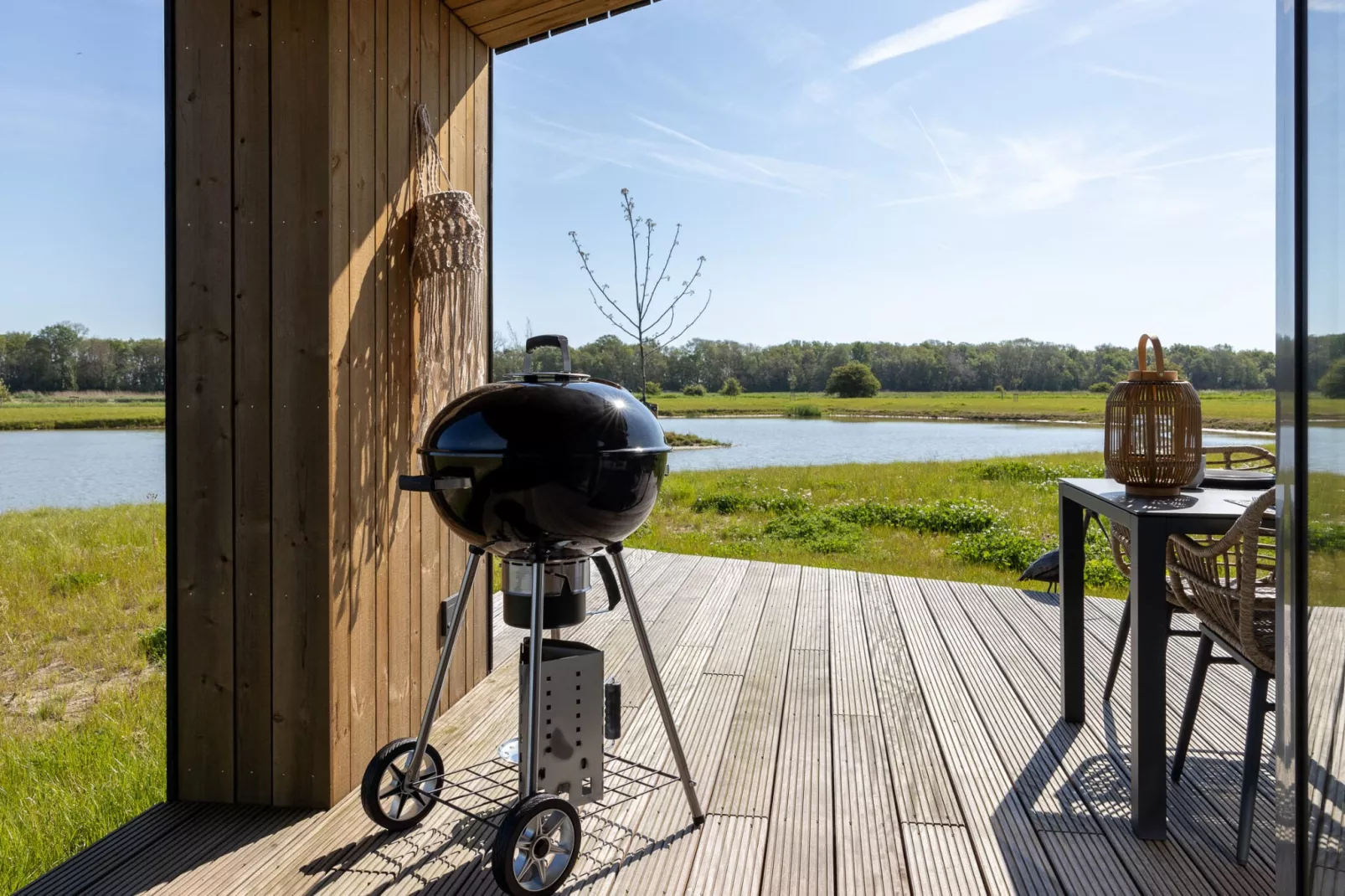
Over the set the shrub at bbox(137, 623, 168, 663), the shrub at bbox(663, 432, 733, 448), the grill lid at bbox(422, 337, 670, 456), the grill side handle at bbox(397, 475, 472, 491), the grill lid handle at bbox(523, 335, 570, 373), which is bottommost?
the shrub at bbox(137, 623, 168, 663)

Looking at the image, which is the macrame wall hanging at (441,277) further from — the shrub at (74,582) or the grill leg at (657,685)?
the shrub at (74,582)

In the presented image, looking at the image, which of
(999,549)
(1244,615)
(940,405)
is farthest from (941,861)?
(940,405)

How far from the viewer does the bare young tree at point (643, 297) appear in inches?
298

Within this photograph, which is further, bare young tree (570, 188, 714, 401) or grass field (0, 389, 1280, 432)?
bare young tree (570, 188, 714, 401)

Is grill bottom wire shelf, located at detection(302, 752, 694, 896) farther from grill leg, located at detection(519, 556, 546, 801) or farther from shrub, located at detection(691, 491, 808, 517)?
shrub, located at detection(691, 491, 808, 517)

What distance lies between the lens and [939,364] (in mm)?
16531

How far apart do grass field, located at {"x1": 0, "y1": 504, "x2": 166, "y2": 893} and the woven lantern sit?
105 inches

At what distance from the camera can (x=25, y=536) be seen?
3.34 metres

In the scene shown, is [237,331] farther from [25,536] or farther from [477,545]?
[25,536]

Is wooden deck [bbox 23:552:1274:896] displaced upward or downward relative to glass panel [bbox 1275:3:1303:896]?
downward

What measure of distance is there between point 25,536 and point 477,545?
2.71 m

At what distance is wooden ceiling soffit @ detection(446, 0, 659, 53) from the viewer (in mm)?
2680

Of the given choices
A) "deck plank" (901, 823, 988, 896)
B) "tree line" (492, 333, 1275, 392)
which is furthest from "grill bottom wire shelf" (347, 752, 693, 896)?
"tree line" (492, 333, 1275, 392)

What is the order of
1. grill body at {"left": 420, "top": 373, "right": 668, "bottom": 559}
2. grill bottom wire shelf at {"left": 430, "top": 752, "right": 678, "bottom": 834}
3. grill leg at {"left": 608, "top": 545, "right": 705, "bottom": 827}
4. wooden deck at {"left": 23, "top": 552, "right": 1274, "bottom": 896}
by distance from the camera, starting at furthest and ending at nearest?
grill bottom wire shelf at {"left": 430, "top": 752, "right": 678, "bottom": 834} < grill leg at {"left": 608, "top": 545, "right": 705, "bottom": 827} < wooden deck at {"left": 23, "top": 552, "right": 1274, "bottom": 896} < grill body at {"left": 420, "top": 373, "right": 668, "bottom": 559}
